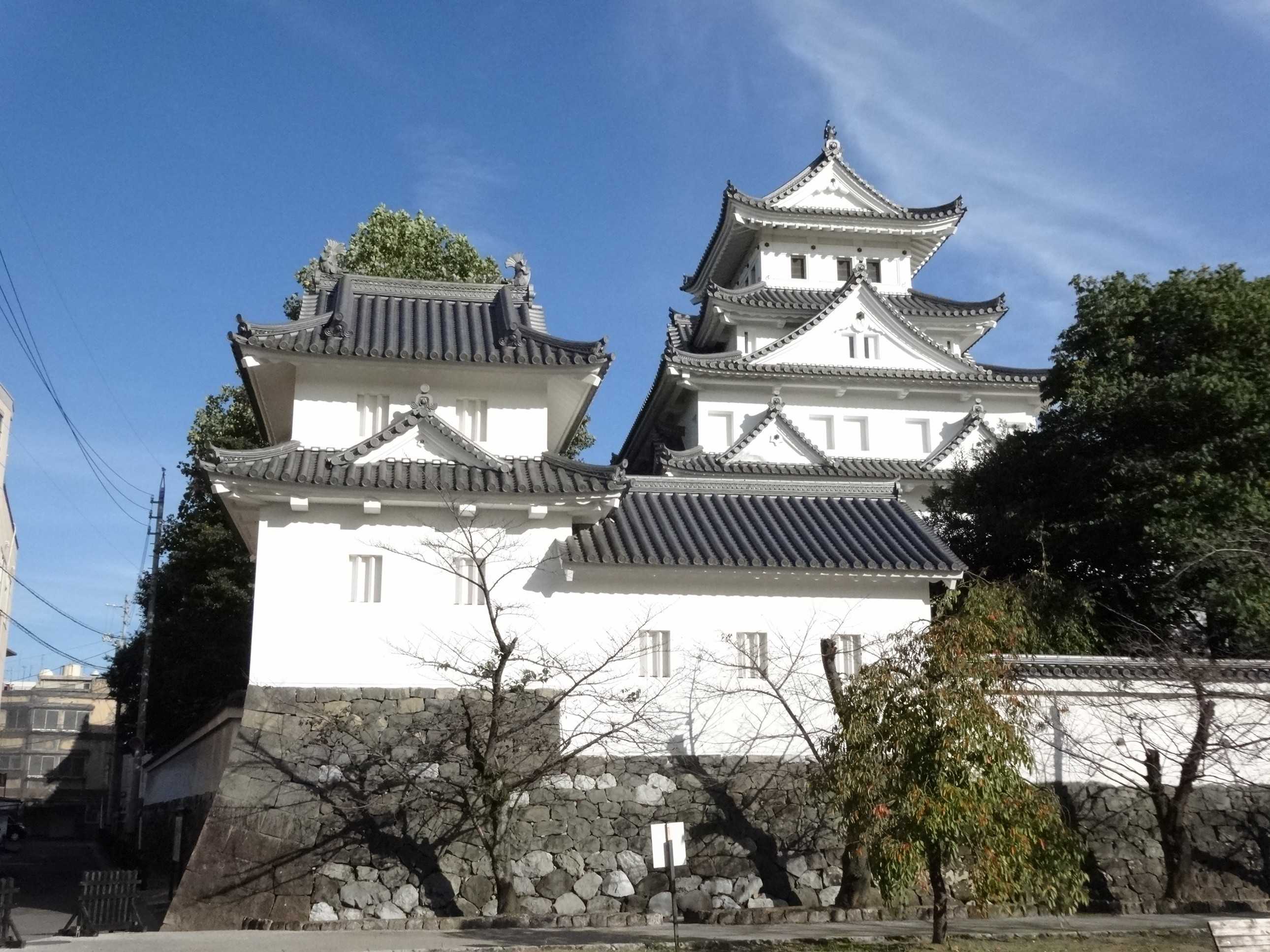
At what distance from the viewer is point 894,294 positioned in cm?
3688

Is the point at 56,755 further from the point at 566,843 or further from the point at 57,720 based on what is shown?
the point at 566,843

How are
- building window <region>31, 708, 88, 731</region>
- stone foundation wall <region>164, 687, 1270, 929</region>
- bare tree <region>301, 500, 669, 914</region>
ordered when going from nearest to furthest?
bare tree <region>301, 500, 669, 914</region>
stone foundation wall <region>164, 687, 1270, 929</region>
building window <region>31, 708, 88, 731</region>

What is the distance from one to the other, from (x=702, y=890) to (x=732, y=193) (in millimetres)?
24717

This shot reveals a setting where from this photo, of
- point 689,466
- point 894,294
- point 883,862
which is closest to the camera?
point 883,862

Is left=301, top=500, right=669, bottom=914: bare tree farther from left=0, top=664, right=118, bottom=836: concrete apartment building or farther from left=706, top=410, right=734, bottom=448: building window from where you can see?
left=0, top=664, right=118, bottom=836: concrete apartment building

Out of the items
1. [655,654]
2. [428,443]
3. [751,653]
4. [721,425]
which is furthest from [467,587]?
[721,425]

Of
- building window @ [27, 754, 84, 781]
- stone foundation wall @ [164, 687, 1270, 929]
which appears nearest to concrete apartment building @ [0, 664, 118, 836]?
building window @ [27, 754, 84, 781]

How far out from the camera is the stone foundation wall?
1524cm

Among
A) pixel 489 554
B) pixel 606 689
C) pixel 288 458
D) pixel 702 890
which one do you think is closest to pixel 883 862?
pixel 702 890

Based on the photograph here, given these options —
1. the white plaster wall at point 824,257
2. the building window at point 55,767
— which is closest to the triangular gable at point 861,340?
the white plaster wall at point 824,257

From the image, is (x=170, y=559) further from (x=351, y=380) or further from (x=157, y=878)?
(x=351, y=380)

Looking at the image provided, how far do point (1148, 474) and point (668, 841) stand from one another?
43.4 ft

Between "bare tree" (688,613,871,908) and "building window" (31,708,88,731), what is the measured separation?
65.2 meters

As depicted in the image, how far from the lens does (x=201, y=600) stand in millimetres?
31094
